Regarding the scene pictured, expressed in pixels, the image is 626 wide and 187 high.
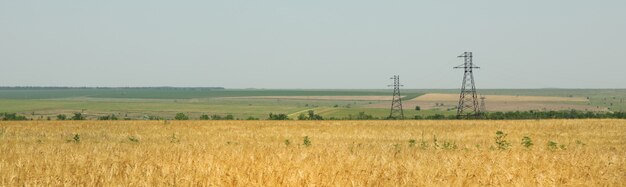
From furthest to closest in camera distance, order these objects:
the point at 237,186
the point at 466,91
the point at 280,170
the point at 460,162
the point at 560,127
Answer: the point at 466,91 < the point at 560,127 < the point at 460,162 < the point at 280,170 < the point at 237,186

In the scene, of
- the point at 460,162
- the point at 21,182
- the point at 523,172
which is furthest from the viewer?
the point at 460,162

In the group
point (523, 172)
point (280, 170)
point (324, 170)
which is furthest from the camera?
point (523, 172)

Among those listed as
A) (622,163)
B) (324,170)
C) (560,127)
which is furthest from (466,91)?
(324,170)

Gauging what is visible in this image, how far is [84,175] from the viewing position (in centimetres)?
796

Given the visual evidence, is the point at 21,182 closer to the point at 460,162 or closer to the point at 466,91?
the point at 460,162

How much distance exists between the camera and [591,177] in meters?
8.81

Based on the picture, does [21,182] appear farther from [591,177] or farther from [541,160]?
[541,160]

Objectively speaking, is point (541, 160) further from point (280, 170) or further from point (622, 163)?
point (280, 170)

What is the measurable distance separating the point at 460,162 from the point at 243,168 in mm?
4524

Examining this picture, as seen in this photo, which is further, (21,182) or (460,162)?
(460,162)

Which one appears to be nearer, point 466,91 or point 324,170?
point 324,170

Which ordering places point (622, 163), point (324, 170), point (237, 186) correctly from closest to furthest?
point (237, 186)
point (324, 170)
point (622, 163)

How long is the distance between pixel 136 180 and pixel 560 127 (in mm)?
41249

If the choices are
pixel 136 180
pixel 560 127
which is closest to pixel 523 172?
pixel 136 180
